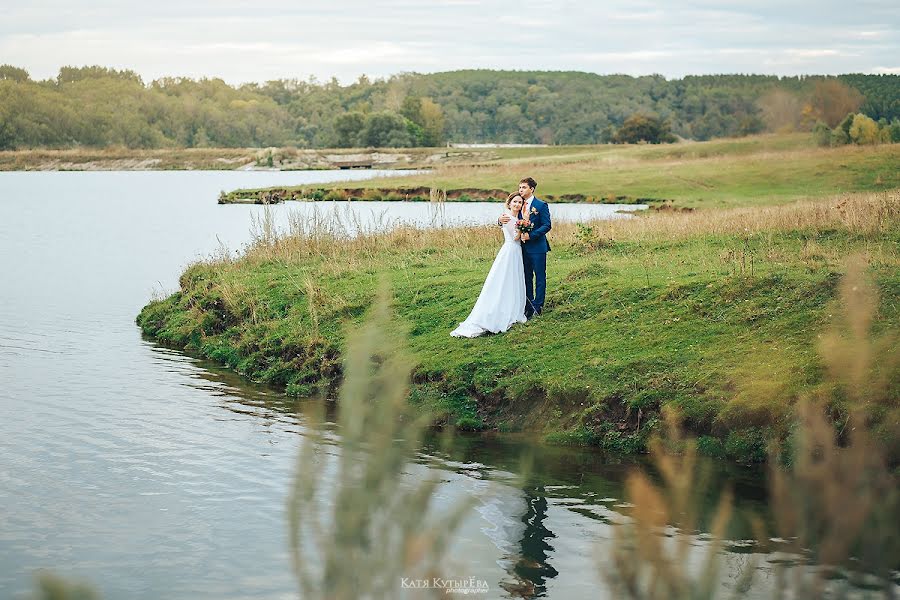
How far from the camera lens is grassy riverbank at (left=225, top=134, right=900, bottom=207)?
1992 inches

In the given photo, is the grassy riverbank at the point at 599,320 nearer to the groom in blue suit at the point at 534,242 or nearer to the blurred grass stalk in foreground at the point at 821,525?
the groom in blue suit at the point at 534,242

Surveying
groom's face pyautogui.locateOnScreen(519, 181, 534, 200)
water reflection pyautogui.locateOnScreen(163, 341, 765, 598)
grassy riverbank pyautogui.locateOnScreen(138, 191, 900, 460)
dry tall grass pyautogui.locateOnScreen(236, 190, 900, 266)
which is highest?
groom's face pyautogui.locateOnScreen(519, 181, 534, 200)

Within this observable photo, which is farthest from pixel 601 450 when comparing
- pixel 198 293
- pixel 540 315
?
pixel 198 293

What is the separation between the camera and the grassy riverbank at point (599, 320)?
49.6 ft

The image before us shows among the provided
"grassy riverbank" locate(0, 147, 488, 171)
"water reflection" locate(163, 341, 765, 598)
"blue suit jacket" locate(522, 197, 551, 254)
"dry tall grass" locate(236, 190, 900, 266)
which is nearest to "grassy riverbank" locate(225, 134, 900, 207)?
"dry tall grass" locate(236, 190, 900, 266)

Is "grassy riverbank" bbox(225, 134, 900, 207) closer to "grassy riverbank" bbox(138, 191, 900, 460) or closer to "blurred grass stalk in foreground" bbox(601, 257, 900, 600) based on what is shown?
"grassy riverbank" bbox(138, 191, 900, 460)

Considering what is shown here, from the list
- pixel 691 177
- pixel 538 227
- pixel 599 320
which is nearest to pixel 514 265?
pixel 538 227

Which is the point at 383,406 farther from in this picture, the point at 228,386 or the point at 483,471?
the point at 228,386

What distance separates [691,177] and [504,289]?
44.8 metres

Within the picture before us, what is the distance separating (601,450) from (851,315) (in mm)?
11668

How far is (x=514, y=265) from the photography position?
1867 cm

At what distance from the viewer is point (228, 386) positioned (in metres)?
19.3

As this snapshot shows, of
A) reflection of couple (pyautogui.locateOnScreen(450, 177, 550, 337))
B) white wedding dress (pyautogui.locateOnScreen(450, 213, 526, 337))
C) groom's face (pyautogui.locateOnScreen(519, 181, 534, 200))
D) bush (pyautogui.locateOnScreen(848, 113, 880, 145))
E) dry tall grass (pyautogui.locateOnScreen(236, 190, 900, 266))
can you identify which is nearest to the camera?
groom's face (pyautogui.locateOnScreen(519, 181, 534, 200))

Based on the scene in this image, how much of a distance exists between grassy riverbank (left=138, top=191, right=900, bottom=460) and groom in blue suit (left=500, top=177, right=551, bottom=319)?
439 mm
